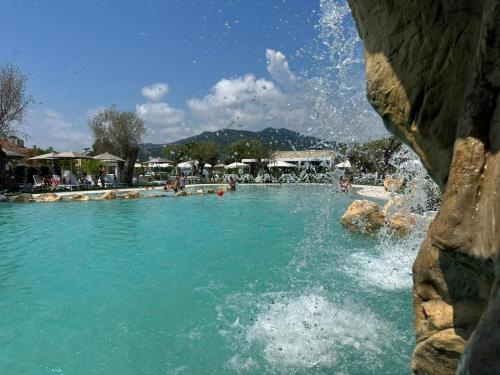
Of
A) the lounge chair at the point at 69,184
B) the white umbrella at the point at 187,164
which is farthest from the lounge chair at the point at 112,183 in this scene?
the white umbrella at the point at 187,164

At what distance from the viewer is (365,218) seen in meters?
13.8

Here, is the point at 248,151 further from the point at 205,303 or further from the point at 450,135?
the point at 450,135

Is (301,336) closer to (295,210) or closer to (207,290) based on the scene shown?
(207,290)

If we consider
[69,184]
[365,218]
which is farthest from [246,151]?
[365,218]

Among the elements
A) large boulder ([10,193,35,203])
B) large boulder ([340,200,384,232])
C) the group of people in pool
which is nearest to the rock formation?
large boulder ([340,200,384,232])

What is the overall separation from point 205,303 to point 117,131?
49.4m

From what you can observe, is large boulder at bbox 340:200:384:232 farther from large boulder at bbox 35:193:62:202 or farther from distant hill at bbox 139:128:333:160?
large boulder at bbox 35:193:62:202

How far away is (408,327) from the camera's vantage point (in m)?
5.93

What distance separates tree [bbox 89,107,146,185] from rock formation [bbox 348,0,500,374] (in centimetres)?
4735

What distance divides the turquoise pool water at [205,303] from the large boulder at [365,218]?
29.3 inches

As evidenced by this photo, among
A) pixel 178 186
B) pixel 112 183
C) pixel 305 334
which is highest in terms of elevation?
pixel 112 183

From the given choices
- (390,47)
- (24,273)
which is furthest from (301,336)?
(24,273)

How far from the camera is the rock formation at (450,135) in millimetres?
2539

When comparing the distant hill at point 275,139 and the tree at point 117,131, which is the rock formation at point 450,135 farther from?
the tree at point 117,131
